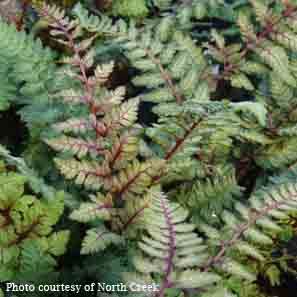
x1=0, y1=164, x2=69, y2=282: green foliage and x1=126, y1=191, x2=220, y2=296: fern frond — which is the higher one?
x1=126, y1=191, x2=220, y2=296: fern frond

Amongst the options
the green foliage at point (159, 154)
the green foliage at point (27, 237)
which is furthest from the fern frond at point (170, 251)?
the green foliage at point (27, 237)

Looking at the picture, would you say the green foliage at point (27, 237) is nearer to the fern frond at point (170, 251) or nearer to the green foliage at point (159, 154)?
the green foliage at point (159, 154)

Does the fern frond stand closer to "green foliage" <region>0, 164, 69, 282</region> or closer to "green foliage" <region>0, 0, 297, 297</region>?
"green foliage" <region>0, 0, 297, 297</region>

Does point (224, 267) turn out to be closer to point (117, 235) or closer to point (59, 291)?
point (117, 235)

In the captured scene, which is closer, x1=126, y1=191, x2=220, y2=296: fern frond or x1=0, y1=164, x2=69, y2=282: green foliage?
x1=126, y1=191, x2=220, y2=296: fern frond

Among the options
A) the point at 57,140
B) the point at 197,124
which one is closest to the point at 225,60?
the point at 197,124

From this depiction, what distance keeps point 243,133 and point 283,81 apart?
29 cm

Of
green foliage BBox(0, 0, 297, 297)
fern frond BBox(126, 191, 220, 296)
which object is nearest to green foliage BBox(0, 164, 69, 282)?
green foliage BBox(0, 0, 297, 297)

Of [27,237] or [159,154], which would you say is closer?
[27,237]

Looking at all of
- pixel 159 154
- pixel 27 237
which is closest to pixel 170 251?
pixel 27 237

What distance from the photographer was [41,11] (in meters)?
1.69

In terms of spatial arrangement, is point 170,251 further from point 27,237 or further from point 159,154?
point 159,154

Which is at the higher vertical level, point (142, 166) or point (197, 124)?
point (197, 124)

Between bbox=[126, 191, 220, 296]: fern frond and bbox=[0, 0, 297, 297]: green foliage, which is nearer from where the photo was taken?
bbox=[126, 191, 220, 296]: fern frond
